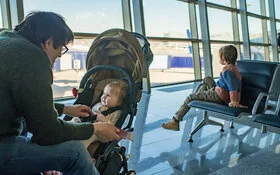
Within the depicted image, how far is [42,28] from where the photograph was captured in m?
1.19

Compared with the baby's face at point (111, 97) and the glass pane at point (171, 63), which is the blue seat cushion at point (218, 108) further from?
the glass pane at point (171, 63)

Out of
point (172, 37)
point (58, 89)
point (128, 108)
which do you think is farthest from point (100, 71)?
point (172, 37)

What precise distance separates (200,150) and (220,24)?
578cm

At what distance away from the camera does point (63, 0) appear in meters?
5.04

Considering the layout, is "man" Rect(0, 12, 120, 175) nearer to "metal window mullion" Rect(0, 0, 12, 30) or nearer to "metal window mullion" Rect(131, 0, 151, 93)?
"metal window mullion" Rect(0, 0, 12, 30)

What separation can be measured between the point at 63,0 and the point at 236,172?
13.5ft

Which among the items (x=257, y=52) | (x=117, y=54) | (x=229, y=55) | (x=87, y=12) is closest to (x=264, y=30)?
(x=257, y=52)

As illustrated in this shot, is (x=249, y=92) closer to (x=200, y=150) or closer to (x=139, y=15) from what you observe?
(x=200, y=150)

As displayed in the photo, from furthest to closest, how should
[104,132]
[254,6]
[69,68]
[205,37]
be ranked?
[254,6] → [205,37] → [69,68] → [104,132]

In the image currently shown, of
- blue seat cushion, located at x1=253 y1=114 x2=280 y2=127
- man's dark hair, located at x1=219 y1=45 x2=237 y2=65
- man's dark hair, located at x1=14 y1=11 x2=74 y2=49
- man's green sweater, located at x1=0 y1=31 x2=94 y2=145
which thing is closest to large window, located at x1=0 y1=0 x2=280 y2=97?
man's dark hair, located at x1=219 y1=45 x2=237 y2=65

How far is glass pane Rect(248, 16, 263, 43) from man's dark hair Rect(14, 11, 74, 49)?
328 inches

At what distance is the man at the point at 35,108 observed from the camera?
108cm

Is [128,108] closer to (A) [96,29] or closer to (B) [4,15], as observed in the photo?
(B) [4,15]

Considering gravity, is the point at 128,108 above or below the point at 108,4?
below
